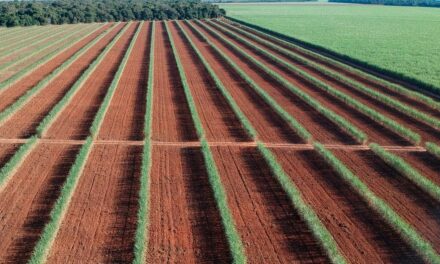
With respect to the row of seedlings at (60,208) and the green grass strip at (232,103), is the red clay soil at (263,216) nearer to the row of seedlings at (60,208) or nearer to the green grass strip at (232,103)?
the green grass strip at (232,103)

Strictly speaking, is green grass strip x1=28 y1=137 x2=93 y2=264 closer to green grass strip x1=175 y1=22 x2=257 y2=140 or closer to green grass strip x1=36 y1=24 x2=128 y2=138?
Answer: green grass strip x1=36 y1=24 x2=128 y2=138

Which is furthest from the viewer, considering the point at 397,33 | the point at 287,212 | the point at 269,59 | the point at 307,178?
the point at 397,33

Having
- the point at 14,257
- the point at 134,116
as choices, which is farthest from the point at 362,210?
the point at 134,116

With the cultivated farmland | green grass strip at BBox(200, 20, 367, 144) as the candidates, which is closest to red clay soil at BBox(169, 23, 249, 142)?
the cultivated farmland

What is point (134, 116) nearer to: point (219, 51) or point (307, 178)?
point (307, 178)

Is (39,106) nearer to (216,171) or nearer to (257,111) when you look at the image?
(257,111)

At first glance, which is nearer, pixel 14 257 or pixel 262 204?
pixel 14 257

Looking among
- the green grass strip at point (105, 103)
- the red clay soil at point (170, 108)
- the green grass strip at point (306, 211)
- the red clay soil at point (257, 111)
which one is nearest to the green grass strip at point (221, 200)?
the red clay soil at point (170, 108)
